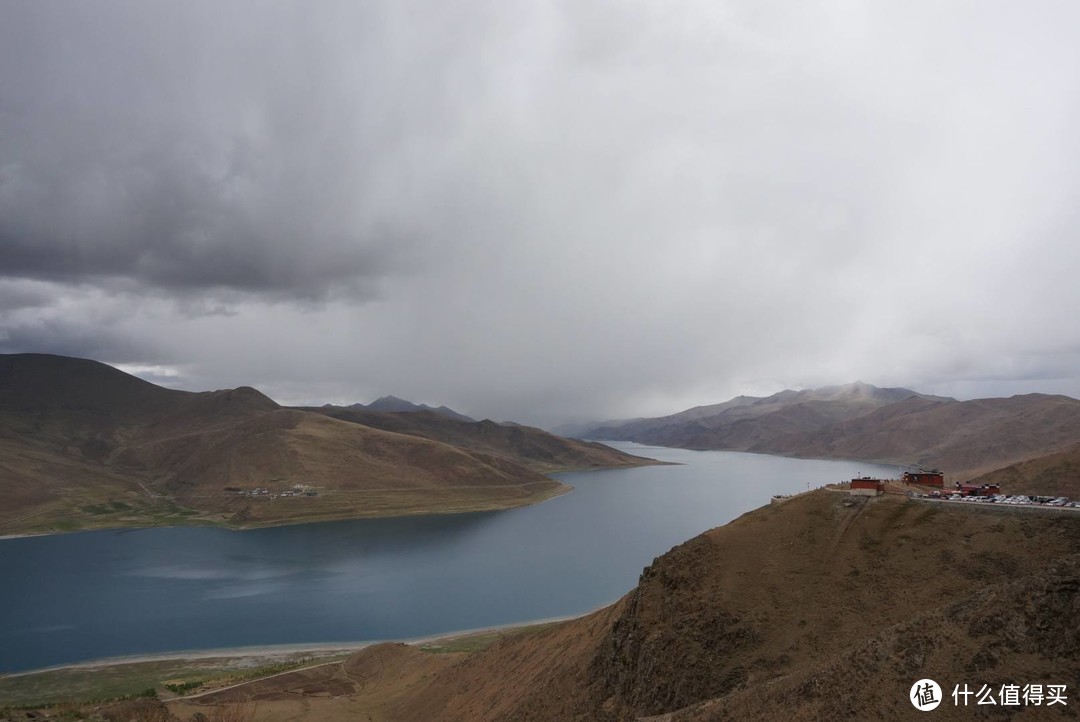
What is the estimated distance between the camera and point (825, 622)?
2584 cm

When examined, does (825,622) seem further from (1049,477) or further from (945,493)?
(1049,477)

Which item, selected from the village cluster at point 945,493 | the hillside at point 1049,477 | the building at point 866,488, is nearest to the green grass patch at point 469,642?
the building at point 866,488

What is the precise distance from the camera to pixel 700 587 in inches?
1181

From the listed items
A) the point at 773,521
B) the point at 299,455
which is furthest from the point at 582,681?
the point at 299,455

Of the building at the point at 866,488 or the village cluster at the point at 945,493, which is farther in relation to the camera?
the building at the point at 866,488

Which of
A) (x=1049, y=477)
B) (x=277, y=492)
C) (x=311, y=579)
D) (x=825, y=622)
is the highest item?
(x=1049, y=477)

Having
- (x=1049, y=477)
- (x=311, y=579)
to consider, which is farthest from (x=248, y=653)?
(x=1049, y=477)
